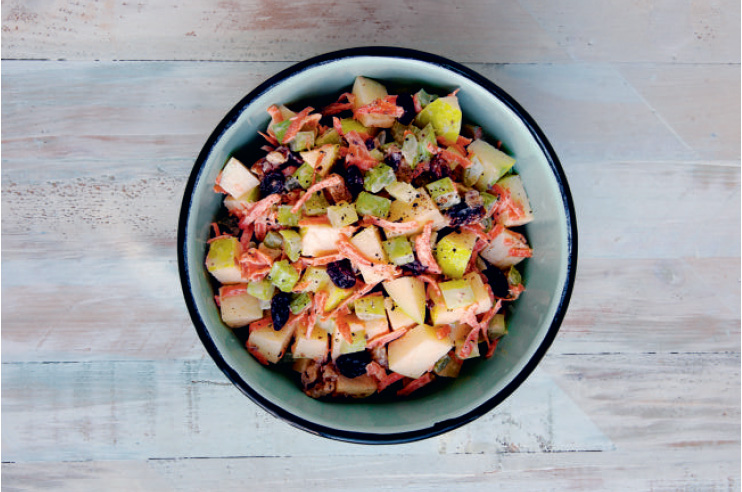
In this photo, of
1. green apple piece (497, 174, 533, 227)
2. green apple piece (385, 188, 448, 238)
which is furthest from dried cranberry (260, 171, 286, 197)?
green apple piece (497, 174, 533, 227)

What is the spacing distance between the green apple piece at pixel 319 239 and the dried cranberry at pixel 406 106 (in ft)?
0.89

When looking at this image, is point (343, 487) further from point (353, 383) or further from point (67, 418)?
point (67, 418)

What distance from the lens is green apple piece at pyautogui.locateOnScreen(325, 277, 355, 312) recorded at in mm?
1025

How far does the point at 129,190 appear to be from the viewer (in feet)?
4.30

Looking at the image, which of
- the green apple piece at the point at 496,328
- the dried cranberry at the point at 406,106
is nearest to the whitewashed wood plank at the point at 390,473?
the green apple piece at the point at 496,328

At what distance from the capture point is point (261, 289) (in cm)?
104

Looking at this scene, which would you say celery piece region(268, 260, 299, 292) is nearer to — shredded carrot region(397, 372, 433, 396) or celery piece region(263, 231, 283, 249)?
celery piece region(263, 231, 283, 249)

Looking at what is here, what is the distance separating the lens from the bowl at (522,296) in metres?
1.01

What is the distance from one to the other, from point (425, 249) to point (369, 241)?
0.34ft

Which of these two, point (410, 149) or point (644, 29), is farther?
point (644, 29)

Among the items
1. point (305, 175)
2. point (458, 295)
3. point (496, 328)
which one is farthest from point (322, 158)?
point (496, 328)

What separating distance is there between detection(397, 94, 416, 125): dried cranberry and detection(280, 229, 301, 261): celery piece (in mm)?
312

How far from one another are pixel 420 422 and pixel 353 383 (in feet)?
0.52

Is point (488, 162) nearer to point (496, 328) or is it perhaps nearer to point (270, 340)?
point (496, 328)
